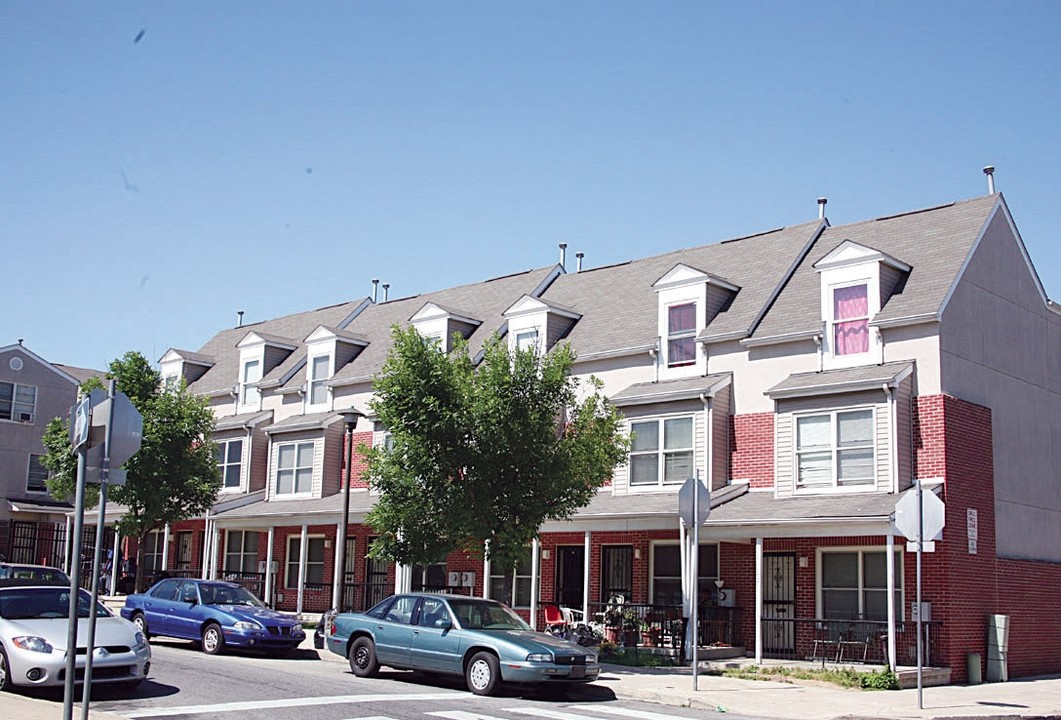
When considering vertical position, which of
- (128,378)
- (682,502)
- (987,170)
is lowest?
(682,502)

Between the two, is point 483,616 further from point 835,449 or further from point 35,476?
point 35,476

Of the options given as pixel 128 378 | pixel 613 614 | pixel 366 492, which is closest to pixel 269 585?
pixel 366 492

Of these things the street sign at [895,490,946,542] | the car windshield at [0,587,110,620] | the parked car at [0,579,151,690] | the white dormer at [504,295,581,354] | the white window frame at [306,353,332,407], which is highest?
the white dormer at [504,295,581,354]

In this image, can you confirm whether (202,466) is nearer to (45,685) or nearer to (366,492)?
(366,492)

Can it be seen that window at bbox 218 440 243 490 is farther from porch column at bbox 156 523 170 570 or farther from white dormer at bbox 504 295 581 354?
white dormer at bbox 504 295 581 354

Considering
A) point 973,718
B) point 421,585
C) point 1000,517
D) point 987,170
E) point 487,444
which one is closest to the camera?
point 973,718

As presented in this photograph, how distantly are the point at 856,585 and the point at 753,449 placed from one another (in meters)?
3.84

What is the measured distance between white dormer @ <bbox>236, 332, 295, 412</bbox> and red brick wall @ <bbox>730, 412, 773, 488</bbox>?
63.6 ft

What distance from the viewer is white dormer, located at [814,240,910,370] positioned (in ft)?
78.9

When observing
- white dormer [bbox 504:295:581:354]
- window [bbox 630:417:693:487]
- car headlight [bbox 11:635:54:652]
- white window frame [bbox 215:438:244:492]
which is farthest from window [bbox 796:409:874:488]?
white window frame [bbox 215:438:244:492]

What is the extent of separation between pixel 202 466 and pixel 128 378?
11.1ft

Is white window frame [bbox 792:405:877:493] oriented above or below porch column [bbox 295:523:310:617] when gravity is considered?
above

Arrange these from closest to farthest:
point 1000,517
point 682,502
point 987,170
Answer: point 682,502 < point 1000,517 < point 987,170

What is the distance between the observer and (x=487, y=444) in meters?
21.9
